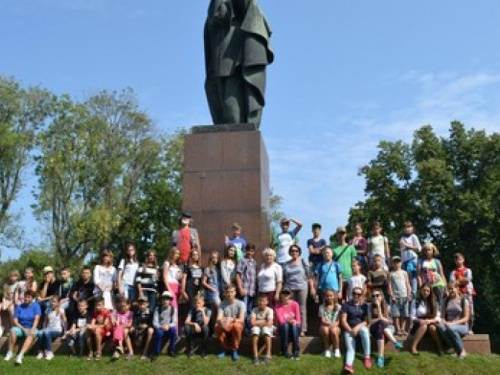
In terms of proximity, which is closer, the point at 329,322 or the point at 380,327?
the point at 380,327

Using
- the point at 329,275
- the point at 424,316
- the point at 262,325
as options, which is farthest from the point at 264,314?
the point at 424,316

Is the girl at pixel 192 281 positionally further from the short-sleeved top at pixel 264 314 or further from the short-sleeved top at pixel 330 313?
the short-sleeved top at pixel 330 313

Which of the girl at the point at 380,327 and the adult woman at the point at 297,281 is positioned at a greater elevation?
the adult woman at the point at 297,281

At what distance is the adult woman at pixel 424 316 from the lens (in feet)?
34.0

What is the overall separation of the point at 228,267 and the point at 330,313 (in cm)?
178

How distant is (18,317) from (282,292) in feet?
13.8

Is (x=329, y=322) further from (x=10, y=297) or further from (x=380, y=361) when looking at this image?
(x=10, y=297)

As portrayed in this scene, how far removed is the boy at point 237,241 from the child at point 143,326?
64.3 inches

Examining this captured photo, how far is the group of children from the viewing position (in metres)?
10.4

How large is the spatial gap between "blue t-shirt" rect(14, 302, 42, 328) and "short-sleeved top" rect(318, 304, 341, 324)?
14.6 feet

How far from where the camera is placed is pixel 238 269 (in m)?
11.1

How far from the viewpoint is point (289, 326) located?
33.6 feet

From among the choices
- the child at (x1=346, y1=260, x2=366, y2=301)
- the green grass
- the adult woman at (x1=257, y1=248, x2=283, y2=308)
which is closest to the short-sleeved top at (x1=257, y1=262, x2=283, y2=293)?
the adult woman at (x1=257, y1=248, x2=283, y2=308)

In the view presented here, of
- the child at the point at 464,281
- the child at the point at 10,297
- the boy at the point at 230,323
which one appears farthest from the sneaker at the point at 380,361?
the child at the point at 10,297
